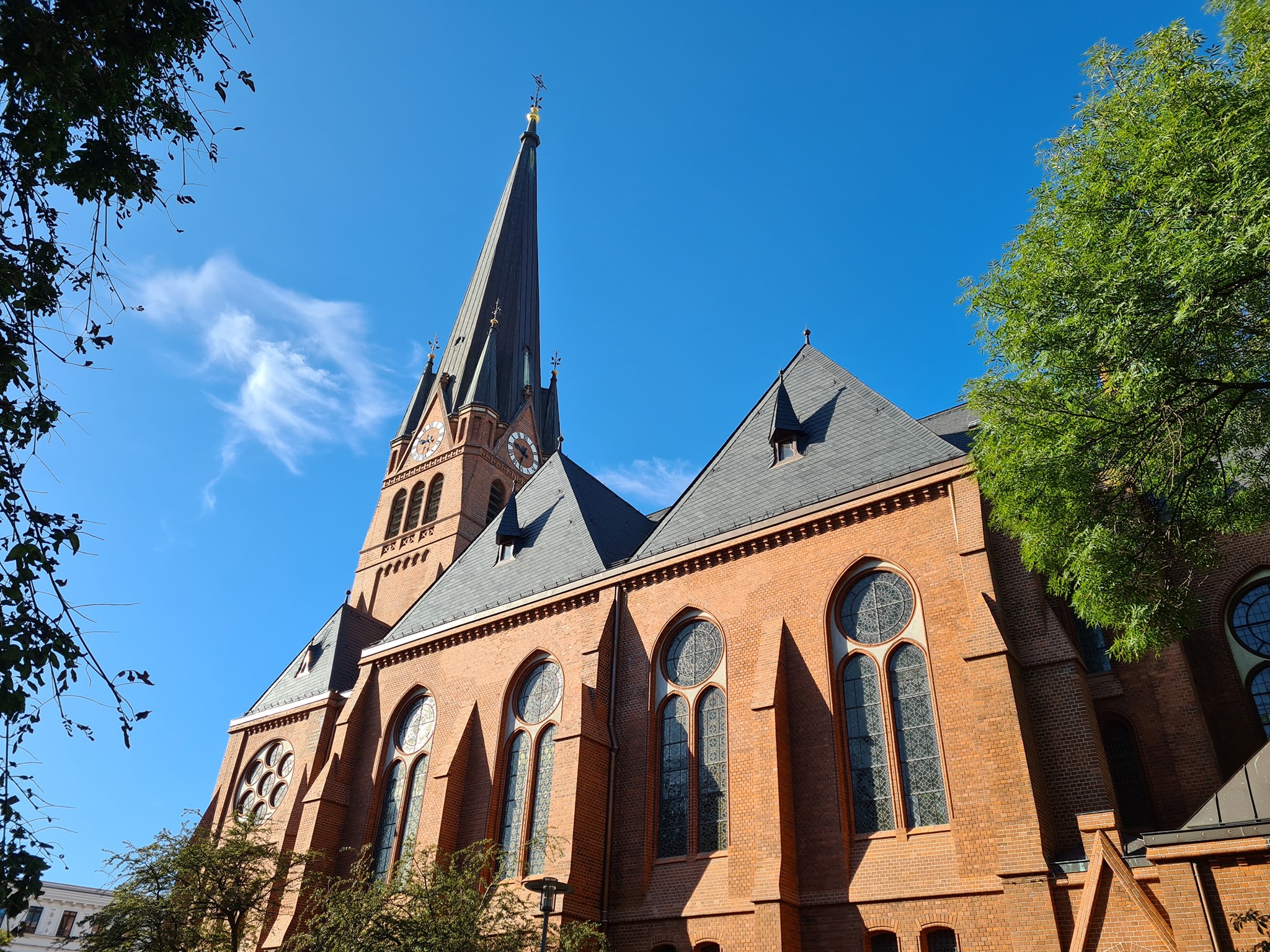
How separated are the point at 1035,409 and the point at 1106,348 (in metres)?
1.41

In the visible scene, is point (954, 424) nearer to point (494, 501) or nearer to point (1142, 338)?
point (1142, 338)

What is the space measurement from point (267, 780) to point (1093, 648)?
23710mm

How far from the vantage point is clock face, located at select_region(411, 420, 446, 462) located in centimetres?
3938

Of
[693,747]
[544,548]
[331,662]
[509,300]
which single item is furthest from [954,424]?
[509,300]

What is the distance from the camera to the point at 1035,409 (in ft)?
39.9

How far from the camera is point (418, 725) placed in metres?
23.6

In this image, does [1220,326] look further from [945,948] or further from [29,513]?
[29,513]

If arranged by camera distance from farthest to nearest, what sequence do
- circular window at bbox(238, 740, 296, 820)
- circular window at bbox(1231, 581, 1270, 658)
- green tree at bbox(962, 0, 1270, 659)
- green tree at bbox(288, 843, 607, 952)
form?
circular window at bbox(238, 740, 296, 820) < circular window at bbox(1231, 581, 1270, 658) < green tree at bbox(288, 843, 607, 952) < green tree at bbox(962, 0, 1270, 659)

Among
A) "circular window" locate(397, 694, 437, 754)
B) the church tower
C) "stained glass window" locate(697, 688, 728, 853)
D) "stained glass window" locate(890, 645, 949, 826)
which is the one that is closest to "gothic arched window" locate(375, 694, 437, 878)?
"circular window" locate(397, 694, 437, 754)

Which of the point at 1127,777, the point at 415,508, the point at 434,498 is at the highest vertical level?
the point at 434,498

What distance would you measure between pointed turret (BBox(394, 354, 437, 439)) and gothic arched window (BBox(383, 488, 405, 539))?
12.1 ft

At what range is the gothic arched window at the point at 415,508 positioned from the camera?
37.6m

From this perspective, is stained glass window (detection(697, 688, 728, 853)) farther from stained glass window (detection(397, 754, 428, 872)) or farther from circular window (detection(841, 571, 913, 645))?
stained glass window (detection(397, 754, 428, 872))

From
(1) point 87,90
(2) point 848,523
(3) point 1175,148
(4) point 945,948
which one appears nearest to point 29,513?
(1) point 87,90
